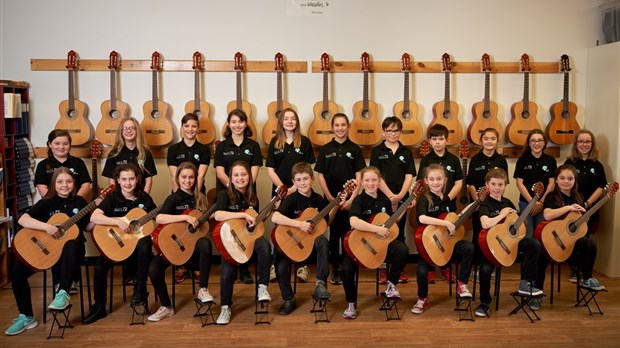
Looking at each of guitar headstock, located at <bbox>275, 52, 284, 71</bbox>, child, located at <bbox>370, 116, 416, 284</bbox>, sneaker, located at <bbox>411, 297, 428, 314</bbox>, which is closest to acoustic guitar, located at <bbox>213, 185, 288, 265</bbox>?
child, located at <bbox>370, 116, 416, 284</bbox>

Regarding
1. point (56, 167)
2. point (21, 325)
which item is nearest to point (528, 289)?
point (21, 325)

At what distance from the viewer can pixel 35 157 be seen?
20.6ft

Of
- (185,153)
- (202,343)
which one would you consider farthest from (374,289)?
(185,153)

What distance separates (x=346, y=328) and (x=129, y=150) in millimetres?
2711

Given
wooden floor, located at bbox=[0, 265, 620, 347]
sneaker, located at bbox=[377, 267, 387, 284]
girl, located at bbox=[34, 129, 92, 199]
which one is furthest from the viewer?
sneaker, located at bbox=[377, 267, 387, 284]

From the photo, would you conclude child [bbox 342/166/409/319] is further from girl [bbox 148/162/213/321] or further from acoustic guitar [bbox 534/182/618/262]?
acoustic guitar [bbox 534/182/618/262]

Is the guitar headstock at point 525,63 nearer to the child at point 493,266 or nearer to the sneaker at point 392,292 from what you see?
the child at point 493,266

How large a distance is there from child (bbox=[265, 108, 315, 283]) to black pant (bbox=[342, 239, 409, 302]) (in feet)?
3.42

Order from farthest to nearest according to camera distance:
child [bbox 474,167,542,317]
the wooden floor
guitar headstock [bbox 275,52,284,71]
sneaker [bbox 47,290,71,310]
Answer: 1. guitar headstock [bbox 275,52,284,71]
2. child [bbox 474,167,542,317]
3. sneaker [bbox 47,290,71,310]
4. the wooden floor

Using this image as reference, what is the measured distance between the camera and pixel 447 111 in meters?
6.33

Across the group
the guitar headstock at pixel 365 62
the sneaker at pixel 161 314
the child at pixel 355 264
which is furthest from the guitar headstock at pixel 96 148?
the guitar headstock at pixel 365 62

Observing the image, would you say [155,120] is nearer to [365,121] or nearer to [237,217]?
[237,217]

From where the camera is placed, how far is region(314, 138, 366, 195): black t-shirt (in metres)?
5.72

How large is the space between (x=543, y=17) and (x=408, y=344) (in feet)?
13.4
